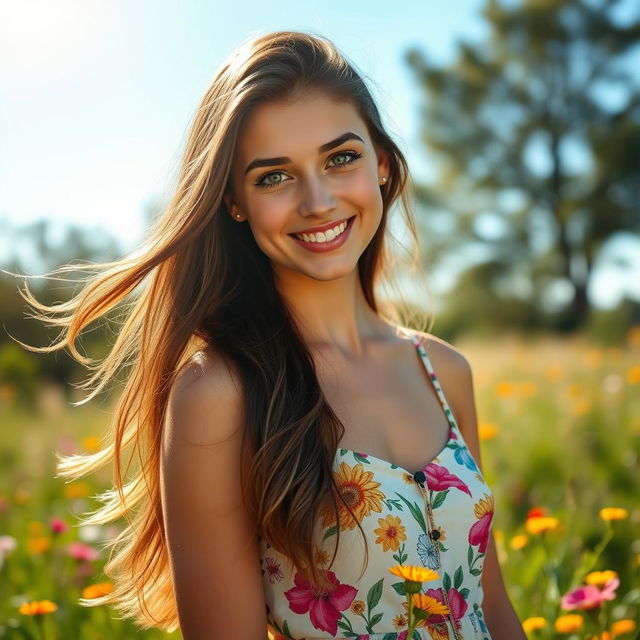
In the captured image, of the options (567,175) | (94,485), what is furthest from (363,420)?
(567,175)

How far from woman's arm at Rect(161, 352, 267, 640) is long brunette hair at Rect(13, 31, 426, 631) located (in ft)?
0.17

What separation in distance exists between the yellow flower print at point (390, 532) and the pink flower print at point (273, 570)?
226 mm

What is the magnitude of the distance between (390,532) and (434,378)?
1.71 feet

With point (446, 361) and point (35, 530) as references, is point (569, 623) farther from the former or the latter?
point (35, 530)

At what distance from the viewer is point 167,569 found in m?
2.03

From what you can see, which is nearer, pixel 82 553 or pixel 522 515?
pixel 82 553

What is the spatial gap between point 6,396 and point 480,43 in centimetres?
1765

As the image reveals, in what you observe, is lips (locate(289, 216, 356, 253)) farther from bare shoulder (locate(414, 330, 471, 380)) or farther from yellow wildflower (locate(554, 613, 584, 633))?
yellow wildflower (locate(554, 613, 584, 633))

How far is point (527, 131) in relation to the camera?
70.0 ft

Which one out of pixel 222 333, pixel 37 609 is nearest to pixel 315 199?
pixel 222 333

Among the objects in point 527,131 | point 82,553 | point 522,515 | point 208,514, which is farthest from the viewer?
point 527,131

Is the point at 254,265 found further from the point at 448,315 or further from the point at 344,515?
the point at 448,315

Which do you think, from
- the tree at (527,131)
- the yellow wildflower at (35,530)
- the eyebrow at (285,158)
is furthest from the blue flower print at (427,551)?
the tree at (527,131)

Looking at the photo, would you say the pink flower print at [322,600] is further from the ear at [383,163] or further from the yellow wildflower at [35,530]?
the yellow wildflower at [35,530]
